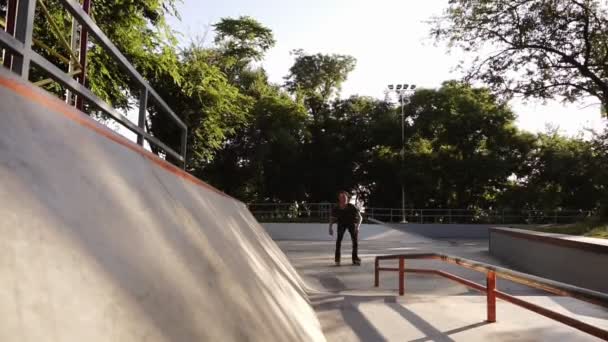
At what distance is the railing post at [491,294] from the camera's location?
489 centimetres

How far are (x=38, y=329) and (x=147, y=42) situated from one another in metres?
11.0

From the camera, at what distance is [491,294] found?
16.3 ft

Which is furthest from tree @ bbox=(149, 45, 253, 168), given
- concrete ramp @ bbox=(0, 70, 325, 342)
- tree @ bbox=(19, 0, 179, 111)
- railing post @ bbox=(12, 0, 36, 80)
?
concrete ramp @ bbox=(0, 70, 325, 342)

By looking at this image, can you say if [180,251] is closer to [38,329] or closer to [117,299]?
[117,299]

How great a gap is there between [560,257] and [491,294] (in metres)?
5.92

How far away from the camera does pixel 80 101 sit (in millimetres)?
4246

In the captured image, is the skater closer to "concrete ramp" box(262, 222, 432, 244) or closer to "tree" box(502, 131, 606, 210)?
"concrete ramp" box(262, 222, 432, 244)

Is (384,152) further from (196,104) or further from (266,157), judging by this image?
(196,104)

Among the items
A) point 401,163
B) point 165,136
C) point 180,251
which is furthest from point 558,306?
point 401,163

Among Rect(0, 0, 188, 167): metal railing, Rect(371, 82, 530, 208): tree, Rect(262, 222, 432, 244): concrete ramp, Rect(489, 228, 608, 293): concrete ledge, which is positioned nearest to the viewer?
Rect(0, 0, 188, 167): metal railing

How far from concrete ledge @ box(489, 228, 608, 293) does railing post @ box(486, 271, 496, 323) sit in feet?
13.6

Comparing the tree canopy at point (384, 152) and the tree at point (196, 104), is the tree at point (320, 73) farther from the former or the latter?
the tree at point (196, 104)

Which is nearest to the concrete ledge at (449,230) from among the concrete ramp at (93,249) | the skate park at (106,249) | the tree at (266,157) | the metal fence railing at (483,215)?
the metal fence railing at (483,215)

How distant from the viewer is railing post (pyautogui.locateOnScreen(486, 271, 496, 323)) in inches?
192
